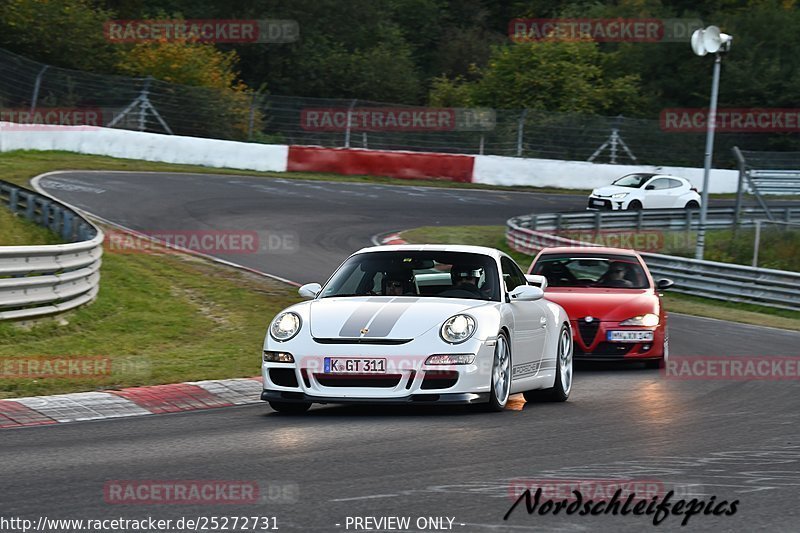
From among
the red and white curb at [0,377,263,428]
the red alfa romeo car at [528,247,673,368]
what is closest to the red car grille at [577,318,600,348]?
the red alfa romeo car at [528,247,673,368]

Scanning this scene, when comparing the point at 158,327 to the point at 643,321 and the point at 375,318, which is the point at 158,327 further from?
Answer: the point at 375,318

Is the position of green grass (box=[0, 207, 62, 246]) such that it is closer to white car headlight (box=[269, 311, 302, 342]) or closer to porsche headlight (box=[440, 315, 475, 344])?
white car headlight (box=[269, 311, 302, 342])

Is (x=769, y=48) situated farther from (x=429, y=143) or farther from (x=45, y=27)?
(x=45, y=27)

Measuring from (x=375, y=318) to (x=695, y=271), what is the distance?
17.5 meters

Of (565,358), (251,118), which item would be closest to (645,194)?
(251,118)

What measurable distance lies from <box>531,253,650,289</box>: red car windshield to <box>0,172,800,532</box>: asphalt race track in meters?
1.43

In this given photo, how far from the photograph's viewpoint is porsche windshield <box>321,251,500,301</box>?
1067cm

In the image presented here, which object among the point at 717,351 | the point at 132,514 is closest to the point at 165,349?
the point at 717,351

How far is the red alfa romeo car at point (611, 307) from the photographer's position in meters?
14.4

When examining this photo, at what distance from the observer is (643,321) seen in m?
14.5

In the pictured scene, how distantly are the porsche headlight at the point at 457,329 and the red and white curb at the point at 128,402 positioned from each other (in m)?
2.22

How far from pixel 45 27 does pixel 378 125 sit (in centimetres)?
1279

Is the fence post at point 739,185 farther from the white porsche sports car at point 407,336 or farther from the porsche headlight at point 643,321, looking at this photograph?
the white porsche sports car at point 407,336

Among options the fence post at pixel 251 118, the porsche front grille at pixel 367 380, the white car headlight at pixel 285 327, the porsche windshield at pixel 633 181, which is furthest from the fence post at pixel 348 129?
the porsche front grille at pixel 367 380
